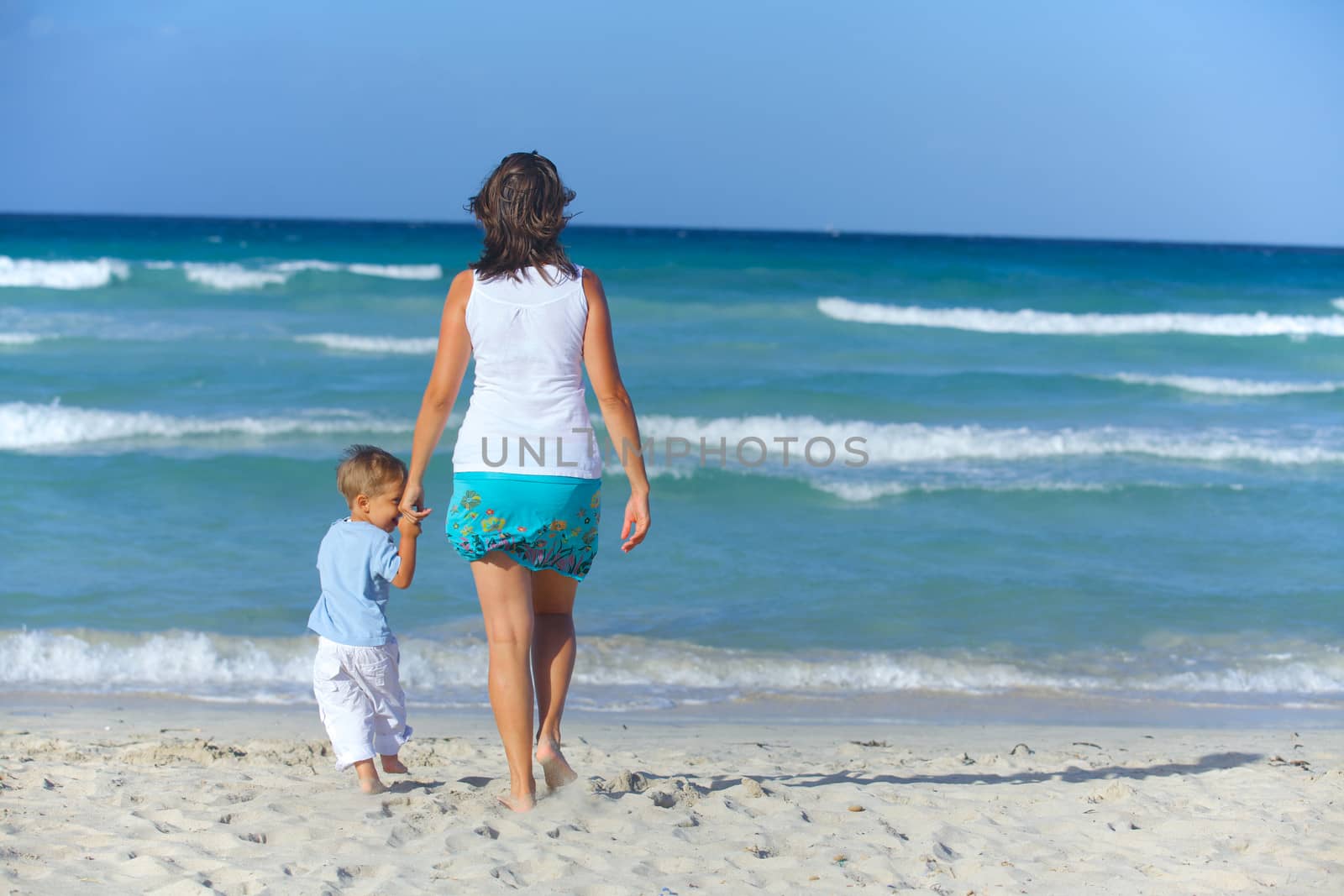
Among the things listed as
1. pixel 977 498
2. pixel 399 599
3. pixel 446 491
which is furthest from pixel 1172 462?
pixel 399 599

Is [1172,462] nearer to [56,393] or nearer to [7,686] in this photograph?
[7,686]

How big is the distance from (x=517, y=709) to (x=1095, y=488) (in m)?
7.21

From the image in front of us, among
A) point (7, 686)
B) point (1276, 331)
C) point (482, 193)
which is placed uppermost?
point (1276, 331)

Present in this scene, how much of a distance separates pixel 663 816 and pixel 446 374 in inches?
55.0

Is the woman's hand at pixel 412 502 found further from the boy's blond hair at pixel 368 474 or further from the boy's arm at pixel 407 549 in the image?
the boy's blond hair at pixel 368 474

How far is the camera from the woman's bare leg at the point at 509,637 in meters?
2.95

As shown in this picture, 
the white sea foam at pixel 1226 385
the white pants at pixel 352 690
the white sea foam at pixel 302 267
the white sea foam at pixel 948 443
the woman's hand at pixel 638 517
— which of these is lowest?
the white pants at pixel 352 690

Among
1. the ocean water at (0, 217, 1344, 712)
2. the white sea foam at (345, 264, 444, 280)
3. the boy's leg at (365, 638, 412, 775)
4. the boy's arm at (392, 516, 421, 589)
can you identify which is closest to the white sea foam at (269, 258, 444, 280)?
the white sea foam at (345, 264, 444, 280)

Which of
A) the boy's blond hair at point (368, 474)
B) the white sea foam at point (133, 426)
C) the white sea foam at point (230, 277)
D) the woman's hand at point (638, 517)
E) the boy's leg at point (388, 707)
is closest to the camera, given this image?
the woman's hand at point (638, 517)

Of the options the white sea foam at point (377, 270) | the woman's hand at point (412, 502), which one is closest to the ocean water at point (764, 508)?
the woman's hand at point (412, 502)

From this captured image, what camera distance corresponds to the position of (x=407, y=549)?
3119 millimetres

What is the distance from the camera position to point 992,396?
1356 centimetres

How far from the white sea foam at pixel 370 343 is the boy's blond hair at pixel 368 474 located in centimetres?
1304

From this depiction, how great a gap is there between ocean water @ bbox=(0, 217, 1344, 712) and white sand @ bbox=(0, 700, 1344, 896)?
0.84m
